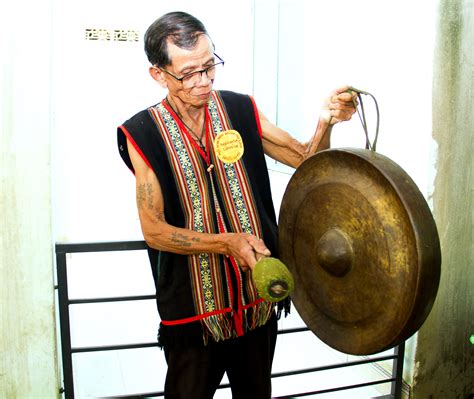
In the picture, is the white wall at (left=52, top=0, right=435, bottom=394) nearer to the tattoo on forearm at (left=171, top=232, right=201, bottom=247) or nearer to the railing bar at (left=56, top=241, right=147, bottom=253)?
the railing bar at (left=56, top=241, right=147, bottom=253)

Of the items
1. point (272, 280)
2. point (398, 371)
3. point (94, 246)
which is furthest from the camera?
point (398, 371)

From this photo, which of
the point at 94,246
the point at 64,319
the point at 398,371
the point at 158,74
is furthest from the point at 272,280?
the point at 398,371

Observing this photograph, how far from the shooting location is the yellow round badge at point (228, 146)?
65.8 inches

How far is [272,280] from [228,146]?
47cm

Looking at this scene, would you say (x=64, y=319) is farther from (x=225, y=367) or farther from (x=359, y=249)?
(x=359, y=249)

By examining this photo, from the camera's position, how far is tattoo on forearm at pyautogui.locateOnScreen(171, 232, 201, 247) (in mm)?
1594

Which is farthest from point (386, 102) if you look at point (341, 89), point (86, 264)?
point (86, 264)

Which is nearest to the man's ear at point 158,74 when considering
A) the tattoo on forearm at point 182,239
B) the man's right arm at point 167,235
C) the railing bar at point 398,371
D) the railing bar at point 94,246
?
the man's right arm at point 167,235

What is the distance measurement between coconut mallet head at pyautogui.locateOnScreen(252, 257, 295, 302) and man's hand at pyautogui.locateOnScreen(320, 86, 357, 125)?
492 millimetres

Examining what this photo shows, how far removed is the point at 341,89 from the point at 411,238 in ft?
1.73

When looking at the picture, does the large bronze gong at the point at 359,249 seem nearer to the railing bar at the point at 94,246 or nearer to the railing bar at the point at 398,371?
the railing bar at the point at 94,246

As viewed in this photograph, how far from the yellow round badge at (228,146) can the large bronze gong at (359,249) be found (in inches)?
7.5

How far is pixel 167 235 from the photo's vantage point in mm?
1610

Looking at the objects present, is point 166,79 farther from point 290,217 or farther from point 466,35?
point 466,35
